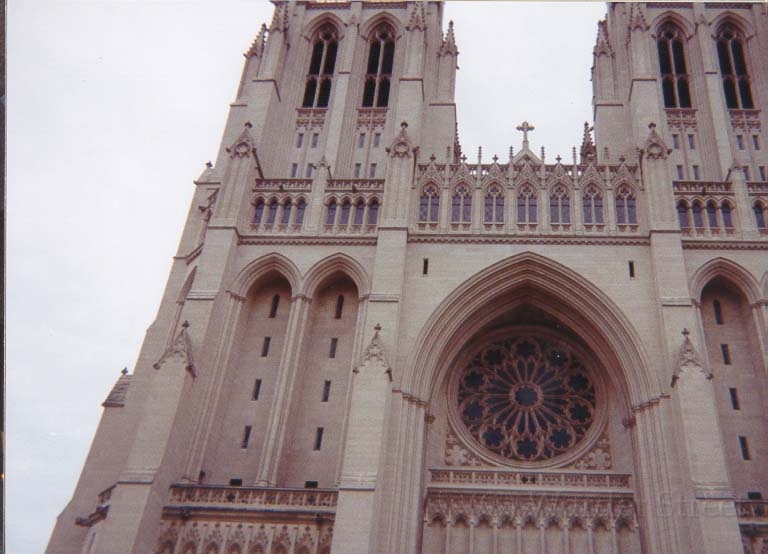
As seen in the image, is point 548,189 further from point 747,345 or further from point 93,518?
point 93,518

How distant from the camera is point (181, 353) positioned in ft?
75.1

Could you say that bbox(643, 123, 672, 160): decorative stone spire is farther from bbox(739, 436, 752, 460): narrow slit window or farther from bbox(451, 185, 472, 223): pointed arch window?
bbox(739, 436, 752, 460): narrow slit window

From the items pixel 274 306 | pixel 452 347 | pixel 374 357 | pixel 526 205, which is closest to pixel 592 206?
pixel 526 205

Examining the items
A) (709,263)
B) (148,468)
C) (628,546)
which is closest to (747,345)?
(709,263)

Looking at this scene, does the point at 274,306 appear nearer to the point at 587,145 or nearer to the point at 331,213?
the point at 331,213

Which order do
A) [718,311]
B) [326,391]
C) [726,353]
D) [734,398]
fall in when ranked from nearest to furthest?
[734,398] < [726,353] < [326,391] < [718,311]

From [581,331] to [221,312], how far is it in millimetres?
12374

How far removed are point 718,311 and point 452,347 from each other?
9.15 m

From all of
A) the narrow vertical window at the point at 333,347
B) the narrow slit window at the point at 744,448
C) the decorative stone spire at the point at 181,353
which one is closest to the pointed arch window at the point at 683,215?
the narrow slit window at the point at 744,448

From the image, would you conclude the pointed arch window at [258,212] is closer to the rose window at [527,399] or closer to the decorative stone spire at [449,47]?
the rose window at [527,399]

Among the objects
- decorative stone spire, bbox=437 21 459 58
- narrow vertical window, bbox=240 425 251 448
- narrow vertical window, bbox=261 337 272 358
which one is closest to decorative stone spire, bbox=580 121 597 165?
decorative stone spire, bbox=437 21 459 58

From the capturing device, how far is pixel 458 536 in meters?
22.2

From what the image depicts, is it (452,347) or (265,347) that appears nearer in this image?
(452,347)

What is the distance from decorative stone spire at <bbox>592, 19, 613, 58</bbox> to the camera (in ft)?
111
